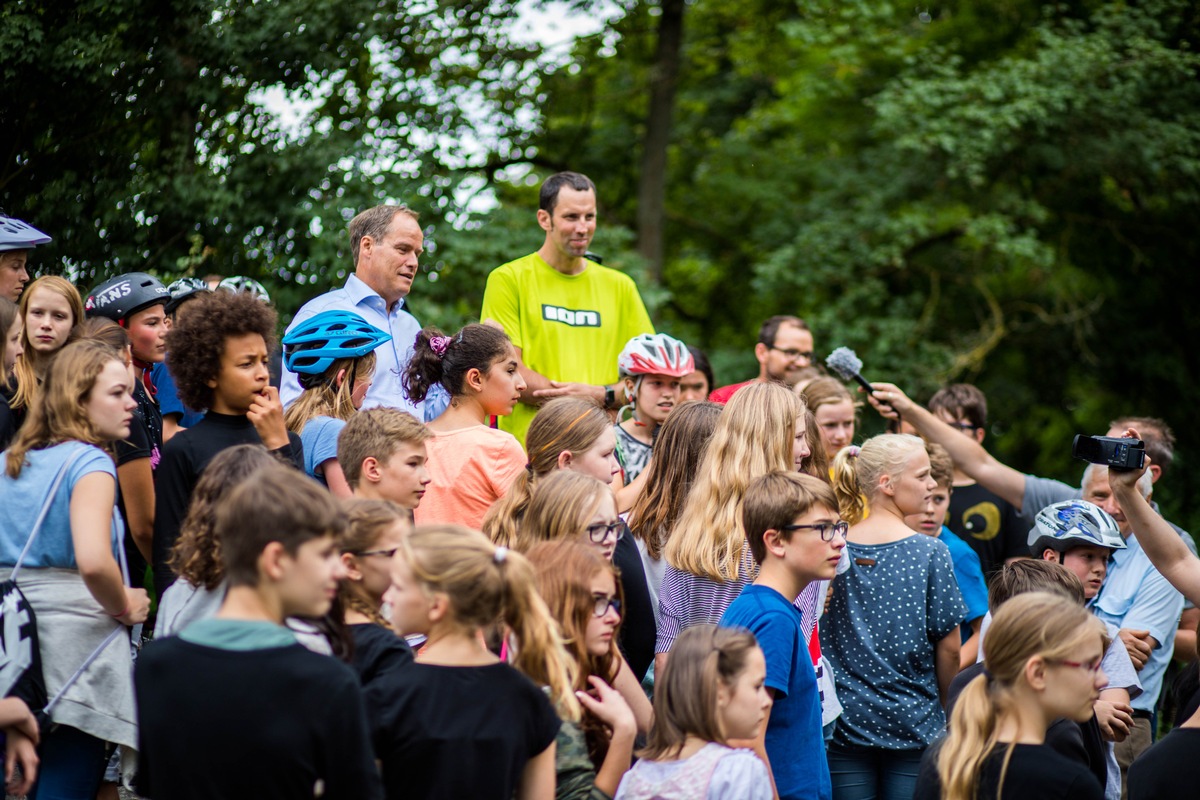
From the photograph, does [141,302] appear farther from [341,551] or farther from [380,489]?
[341,551]

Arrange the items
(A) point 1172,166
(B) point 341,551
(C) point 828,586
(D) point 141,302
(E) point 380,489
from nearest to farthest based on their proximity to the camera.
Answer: (B) point 341,551, (E) point 380,489, (C) point 828,586, (D) point 141,302, (A) point 1172,166

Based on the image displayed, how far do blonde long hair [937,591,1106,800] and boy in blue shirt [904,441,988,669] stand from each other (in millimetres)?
1865

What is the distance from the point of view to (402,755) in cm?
330

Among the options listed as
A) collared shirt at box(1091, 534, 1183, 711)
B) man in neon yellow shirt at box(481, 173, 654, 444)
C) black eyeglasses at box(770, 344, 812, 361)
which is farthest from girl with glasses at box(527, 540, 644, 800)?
black eyeglasses at box(770, 344, 812, 361)

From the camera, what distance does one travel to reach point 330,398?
5.32 meters

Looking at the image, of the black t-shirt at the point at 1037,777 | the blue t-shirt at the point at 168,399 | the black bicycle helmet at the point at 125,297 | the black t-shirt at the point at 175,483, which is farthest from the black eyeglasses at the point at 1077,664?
the black bicycle helmet at the point at 125,297

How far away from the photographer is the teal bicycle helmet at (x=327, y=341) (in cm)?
530

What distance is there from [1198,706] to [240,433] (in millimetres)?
3598

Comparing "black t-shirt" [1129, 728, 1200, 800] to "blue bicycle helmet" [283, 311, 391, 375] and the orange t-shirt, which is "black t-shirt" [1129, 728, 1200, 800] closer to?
the orange t-shirt

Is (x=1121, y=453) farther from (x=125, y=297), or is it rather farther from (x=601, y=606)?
(x=125, y=297)

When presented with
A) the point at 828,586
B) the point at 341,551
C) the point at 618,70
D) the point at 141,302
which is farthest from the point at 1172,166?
the point at 341,551

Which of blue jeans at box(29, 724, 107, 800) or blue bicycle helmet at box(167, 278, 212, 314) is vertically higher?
blue bicycle helmet at box(167, 278, 212, 314)

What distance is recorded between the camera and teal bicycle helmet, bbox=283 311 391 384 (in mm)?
5305

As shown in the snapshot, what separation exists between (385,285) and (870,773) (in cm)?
339
